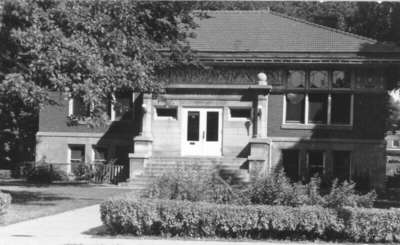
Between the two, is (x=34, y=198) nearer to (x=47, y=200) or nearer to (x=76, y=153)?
(x=47, y=200)

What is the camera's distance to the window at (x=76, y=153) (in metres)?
33.9

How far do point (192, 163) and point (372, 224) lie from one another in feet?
53.5

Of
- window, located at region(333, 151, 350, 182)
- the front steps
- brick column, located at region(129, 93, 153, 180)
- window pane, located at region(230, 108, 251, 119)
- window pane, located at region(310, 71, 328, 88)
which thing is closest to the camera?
the front steps

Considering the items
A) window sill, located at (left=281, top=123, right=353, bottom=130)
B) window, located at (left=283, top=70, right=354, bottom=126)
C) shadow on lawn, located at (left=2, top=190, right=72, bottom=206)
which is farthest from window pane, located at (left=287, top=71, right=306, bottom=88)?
shadow on lawn, located at (left=2, top=190, right=72, bottom=206)

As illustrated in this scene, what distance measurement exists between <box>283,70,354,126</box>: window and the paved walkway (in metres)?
17.2

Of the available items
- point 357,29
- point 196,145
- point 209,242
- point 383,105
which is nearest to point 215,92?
point 196,145

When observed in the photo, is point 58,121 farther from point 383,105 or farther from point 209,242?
point 209,242

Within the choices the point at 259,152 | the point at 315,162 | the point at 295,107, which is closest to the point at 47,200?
the point at 259,152

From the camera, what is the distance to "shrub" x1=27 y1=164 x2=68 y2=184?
31.7 m

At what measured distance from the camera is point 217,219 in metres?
12.2

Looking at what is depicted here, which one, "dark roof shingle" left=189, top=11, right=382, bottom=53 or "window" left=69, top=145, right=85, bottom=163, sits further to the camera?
"window" left=69, top=145, right=85, bottom=163

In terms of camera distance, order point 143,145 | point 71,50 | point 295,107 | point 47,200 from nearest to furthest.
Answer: point 71,50 < point 47,200 < point 143,145 < point 295,107

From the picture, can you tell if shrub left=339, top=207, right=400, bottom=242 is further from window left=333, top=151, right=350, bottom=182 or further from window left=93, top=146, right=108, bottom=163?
window left=93, top=146, right=108, bottom=163

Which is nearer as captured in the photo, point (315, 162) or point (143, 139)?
point (143, 139)
